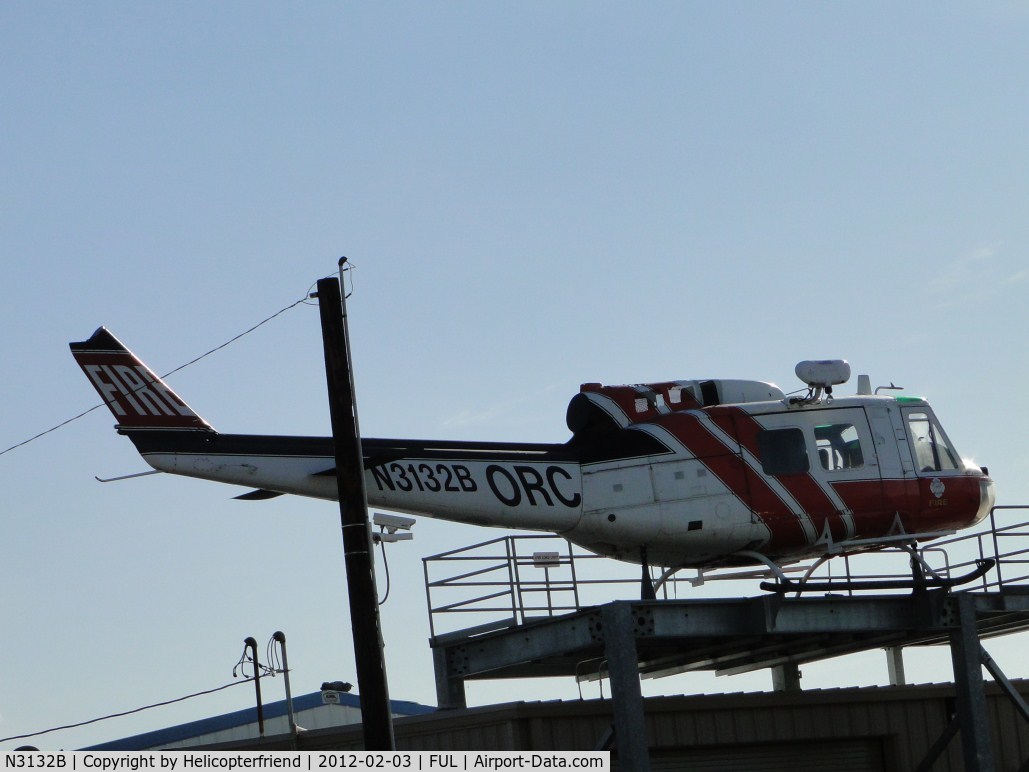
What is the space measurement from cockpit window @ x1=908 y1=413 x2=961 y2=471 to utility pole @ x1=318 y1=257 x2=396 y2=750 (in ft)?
34.4

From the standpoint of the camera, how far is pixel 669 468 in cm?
2522

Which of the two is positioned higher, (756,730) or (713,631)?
Answer: (713,631)

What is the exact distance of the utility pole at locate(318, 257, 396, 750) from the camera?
19859 millimetres

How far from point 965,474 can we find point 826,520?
2.84 meters

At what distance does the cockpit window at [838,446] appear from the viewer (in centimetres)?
2589

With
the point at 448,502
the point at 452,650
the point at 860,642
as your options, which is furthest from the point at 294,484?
the point at 860,642

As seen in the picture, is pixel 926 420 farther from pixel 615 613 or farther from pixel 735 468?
pixel 615 613

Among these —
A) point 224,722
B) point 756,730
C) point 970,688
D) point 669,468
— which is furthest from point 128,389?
point 224,722

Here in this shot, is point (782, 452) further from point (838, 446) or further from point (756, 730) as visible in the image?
point (756, 730)

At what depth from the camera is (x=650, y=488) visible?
25.1 meters
